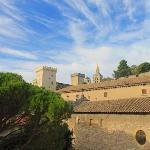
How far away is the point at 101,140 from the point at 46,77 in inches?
2409

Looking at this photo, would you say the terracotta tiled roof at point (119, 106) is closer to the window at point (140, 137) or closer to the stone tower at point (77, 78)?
the window at point (140, 137)

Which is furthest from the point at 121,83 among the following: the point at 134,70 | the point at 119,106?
the point at 134,70

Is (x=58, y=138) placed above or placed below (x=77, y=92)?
below

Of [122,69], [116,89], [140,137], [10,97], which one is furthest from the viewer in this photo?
[122,69]

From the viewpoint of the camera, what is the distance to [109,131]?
27578mm

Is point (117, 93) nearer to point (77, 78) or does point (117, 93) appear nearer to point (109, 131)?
point (109, 131)

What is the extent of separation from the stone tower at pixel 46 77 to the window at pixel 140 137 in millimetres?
62718

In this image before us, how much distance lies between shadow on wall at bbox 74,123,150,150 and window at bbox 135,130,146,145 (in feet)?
0.78

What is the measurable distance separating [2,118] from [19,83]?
243cm

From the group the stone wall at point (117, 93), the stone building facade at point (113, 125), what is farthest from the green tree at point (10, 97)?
the stone wall at point (117, 93)

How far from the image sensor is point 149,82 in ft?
144

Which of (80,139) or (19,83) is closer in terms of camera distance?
(19,83)

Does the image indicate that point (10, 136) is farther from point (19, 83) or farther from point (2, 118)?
point (19, 83)

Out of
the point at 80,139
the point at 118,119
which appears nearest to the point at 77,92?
the point at 80,139
